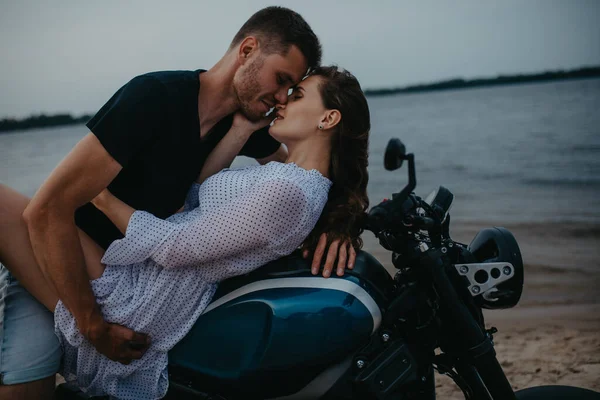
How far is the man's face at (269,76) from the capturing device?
2.56 metres

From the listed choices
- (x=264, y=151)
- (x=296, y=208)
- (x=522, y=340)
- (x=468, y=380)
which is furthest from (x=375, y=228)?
(x=522, y=340)

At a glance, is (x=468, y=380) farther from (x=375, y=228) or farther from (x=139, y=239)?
(x=139, y=239)

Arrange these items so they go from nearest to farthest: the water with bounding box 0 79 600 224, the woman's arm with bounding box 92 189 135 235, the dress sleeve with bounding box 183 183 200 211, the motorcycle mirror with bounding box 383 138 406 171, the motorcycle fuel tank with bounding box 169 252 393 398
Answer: the motorcycle mirror with bounding box 383 138 406 171
the motorcycle fuel tank with bounding box 169 252 393 398
the woman's arm with bounding box 92 189 135 235
the dress sleeve with bounding box 183 183 200 211
the water with bounding box 0 79 600 224

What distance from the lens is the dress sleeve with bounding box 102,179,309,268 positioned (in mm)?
1837

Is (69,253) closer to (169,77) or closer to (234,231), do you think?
(234,231)

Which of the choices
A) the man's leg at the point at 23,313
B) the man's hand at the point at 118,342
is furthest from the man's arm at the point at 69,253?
the man's leg at the point at 23,313

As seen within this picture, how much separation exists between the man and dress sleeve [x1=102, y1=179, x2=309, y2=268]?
6.5 inches

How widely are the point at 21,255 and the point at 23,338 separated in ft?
0.96


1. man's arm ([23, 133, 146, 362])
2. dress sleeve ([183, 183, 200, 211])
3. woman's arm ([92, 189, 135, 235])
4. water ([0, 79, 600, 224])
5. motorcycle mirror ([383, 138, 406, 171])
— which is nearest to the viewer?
motorcycle mirror ([383, 138, 406, 171])

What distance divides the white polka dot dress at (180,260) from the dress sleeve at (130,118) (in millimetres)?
266

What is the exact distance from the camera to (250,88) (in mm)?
2604

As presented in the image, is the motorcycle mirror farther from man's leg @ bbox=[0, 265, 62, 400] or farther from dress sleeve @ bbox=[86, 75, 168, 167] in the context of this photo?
man's leg @ bbox=[0, 265, 62, 400]

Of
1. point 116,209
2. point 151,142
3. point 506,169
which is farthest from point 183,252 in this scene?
point 506,169

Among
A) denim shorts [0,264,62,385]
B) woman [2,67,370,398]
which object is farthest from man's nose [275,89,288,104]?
denim shorts [0,264,62,385]
